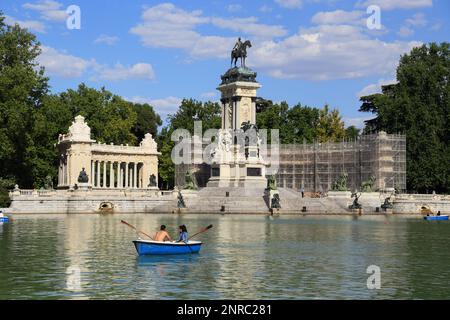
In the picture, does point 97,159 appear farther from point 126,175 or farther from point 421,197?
point 421,197

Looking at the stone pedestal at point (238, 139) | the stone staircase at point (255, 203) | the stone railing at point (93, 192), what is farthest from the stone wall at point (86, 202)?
the stone pedestal at point (238, 139)

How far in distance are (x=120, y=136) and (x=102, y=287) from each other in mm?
81439

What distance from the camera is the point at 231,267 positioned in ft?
93.4

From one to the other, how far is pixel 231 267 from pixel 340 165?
66.2 meters

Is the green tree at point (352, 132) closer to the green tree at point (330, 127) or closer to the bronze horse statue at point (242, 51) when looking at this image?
the green tree at point (330, 127)

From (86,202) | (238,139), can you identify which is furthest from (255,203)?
(86,202)

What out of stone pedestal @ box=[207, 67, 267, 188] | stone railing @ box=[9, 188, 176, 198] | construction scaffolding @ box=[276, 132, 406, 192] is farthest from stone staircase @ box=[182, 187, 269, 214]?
construction scaffolding @ box=[276, 132, 406, 192]

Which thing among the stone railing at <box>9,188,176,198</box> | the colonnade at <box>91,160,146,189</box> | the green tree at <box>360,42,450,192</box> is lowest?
the stone railing at <box>9,188,176,198</box>

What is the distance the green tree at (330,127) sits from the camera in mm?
112062

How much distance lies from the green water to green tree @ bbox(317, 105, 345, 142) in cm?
6735

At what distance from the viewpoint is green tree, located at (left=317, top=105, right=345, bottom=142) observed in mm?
112062

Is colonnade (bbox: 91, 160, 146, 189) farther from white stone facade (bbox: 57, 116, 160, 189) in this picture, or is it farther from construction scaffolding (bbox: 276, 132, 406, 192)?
construction scaffolding (bbox: 276, 132, 406, 192)

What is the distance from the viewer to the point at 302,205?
76.0m
